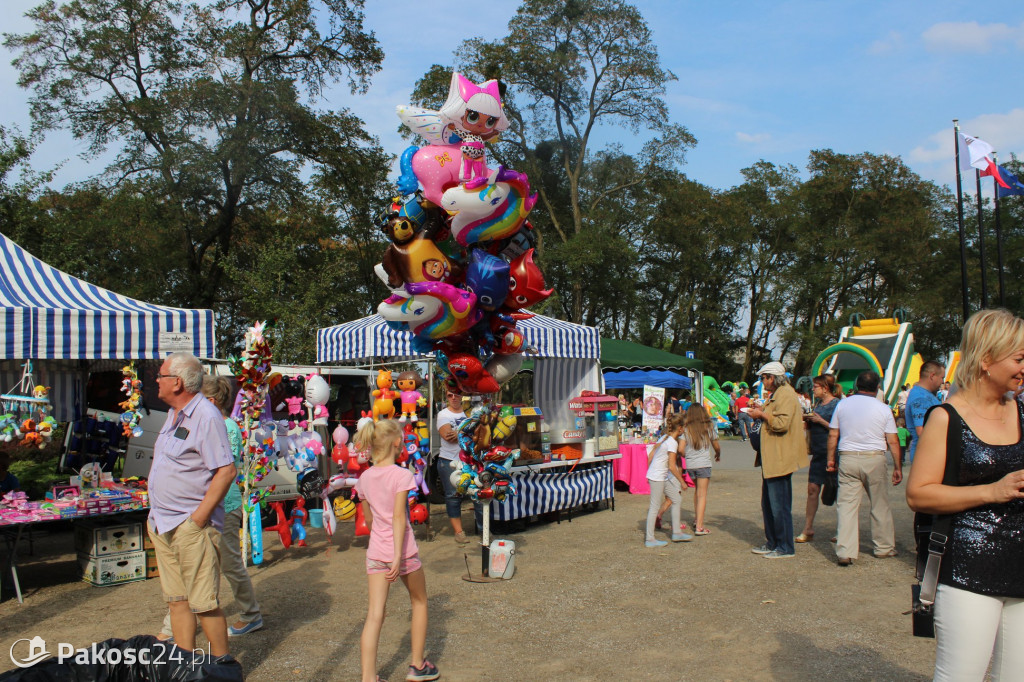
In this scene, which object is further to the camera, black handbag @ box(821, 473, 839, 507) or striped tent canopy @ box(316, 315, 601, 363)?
striped tent canopy @ box(316, 315, 601, 363)

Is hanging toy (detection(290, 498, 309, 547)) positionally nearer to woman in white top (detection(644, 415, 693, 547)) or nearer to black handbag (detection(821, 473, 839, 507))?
woman in white top (detection(644, 415, 693, 547))

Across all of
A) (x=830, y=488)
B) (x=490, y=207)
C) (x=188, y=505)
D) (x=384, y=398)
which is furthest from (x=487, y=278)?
(x=830, y=488)

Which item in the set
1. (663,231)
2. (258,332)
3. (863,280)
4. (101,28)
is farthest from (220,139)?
(863,280)

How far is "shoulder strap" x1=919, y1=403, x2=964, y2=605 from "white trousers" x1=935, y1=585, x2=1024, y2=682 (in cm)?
9

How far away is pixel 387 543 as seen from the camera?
3996 mm

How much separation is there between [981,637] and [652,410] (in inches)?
465

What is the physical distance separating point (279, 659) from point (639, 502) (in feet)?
23.2

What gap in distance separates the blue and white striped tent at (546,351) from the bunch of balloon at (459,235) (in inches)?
101

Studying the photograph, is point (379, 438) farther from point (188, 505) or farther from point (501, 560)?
point (501, 560)

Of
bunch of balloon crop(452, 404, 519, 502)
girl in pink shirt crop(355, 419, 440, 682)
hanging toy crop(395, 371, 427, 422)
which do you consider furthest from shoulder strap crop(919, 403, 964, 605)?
hanging toy crop(395, 371, 427, 422)

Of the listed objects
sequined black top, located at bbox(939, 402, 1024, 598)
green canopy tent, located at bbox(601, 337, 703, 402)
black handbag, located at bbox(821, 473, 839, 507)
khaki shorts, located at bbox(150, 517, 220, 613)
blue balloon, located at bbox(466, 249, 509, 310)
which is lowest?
black handbag, located at bbox(821, 473, 839, 507)

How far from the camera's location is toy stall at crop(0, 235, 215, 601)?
20.6ft

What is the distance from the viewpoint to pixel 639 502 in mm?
10891

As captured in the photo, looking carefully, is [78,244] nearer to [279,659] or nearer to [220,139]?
[220,139]
